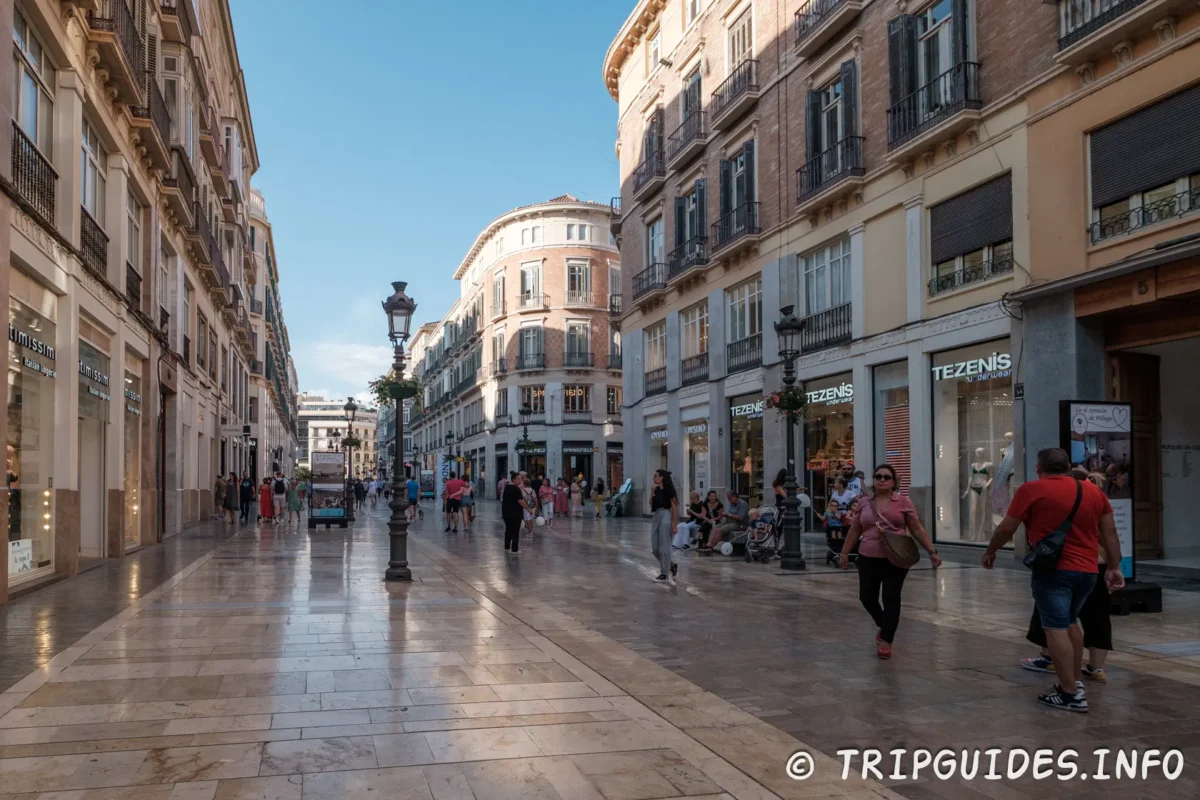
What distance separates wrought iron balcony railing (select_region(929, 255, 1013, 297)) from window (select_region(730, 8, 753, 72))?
1024 cm

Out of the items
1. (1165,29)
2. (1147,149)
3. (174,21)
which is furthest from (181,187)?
(1165,29)

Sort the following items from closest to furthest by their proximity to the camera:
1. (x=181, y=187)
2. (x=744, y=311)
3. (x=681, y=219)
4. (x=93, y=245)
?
(x=93, y=245) → (x=181, y=187) → (x=744, y=311) → (x=681, y=219)

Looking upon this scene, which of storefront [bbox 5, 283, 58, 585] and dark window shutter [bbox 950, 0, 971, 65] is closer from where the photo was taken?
storefront [bbox 5, 283, 58, 585]

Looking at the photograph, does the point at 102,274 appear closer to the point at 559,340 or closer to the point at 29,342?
the point at 29,342

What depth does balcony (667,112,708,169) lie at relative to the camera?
28875mm

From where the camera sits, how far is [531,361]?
59812mm

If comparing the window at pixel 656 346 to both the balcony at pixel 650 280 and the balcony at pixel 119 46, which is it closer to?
the balcony at pixel 650 280

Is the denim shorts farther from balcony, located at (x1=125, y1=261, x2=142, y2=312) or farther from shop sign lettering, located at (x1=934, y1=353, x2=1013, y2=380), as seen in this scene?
balcony, located at (x1=125, y1=261, x2=142, y2=312)

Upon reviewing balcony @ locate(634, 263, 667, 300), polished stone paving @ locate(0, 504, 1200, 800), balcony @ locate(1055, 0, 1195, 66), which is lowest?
polished stone paving @ locate(0, 504, 1200, 800)

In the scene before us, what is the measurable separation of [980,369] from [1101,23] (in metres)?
5.89

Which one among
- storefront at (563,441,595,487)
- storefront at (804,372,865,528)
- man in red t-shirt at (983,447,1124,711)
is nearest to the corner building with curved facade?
storefront at (563,441,595,487)

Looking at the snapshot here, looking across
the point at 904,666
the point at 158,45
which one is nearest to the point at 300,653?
the point at 904,666

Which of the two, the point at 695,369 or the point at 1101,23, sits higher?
the point at 1101,23

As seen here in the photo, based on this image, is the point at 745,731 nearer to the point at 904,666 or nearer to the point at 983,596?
the point at 904,666
